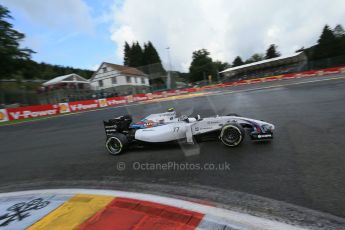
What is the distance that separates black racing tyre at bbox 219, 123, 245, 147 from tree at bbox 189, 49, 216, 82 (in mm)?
81673

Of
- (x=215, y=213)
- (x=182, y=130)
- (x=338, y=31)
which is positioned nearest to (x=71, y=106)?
(x=182, y=130)

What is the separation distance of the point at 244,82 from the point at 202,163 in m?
38.3

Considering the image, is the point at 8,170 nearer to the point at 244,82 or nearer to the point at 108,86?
the point at 244,82

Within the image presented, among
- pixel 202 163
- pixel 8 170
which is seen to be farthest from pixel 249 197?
pixel 8 170

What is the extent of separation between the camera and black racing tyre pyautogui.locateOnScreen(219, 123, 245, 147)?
15.8 ft

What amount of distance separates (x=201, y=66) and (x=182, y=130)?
86412mm

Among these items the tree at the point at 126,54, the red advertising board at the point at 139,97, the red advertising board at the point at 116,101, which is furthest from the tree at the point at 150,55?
the red advertising board at the point at 116,101

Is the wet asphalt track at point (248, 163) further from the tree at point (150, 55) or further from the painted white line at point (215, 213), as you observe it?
the tree at point (150, 55)

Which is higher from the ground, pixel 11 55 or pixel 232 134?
pixel 11 55

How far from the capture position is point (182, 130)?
5.25 m

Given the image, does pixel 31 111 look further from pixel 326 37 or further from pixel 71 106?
pixel 326 37

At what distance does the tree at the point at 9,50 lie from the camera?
31.4 meters

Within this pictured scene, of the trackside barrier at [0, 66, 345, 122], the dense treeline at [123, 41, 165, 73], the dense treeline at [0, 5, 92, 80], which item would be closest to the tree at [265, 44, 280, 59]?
the dense treeline at [123, 41, 165, 73]

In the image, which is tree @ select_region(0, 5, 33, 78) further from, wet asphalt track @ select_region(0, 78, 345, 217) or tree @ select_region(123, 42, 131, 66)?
tree @ select_region(123, 42, 131, 66)
